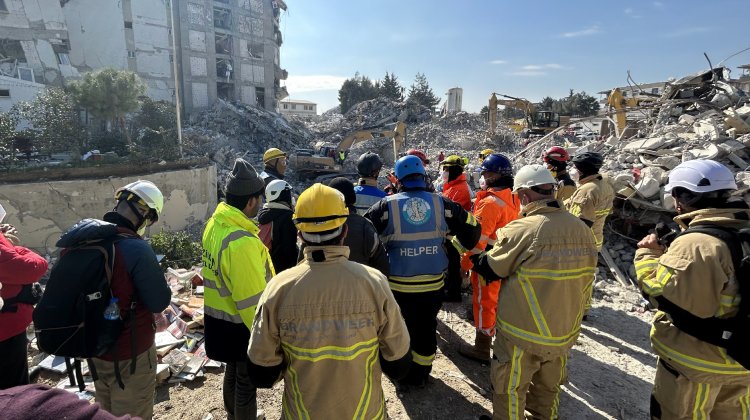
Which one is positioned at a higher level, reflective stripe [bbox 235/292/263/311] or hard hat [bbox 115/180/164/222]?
hard hat [bbox 115/180/164/222]

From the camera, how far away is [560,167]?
14.8 feet

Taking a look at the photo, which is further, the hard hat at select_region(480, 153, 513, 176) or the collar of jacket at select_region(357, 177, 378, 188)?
the collar of jacket at select_region(357, 177, 378, 188)

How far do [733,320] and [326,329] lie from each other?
1.98 m

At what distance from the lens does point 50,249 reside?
9.79 meters

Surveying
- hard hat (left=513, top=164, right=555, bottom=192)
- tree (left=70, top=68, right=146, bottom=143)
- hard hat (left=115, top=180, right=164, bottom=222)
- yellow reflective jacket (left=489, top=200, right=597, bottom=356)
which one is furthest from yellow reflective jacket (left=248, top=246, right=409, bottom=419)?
tree (left=70, top=68, right=146, bottom=143)

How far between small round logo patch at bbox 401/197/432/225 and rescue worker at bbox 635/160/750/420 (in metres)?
1.42

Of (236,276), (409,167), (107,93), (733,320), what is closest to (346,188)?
(409,167)

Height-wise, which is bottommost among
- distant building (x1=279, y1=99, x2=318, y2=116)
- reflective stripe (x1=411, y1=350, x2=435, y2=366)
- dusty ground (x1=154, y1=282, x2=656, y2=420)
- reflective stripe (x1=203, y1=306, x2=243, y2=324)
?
dusty ground (x1=154, y1=282, x2=656, y2=420)

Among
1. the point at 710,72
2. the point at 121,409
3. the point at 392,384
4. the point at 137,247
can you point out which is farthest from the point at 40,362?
the point at 710,72

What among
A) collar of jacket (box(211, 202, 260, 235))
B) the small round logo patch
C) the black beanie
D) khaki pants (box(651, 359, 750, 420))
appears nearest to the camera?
khaki pants (box(651, 359, 750, 420))

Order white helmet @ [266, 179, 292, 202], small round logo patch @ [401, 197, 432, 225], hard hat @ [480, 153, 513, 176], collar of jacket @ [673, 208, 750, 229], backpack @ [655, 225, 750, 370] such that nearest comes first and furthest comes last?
backpack @ [655, 225, 750, 370] < collar of jacket @ [673, 208, 750, 229] < small round logo patch @ [401, 197, 432, 225] < white helmet @ [266, 179, 292, 202] < hard hat @ [480, 153, 513, 176]

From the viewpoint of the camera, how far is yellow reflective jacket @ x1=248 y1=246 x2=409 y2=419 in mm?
1588

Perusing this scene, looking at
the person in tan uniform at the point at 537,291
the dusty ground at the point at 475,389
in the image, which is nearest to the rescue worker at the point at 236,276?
the dusty ground at the point at 475,389

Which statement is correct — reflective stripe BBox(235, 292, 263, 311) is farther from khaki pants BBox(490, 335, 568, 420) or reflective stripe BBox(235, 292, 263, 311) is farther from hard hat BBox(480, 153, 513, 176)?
hard hat BBox(480, 153, 513, 176)
